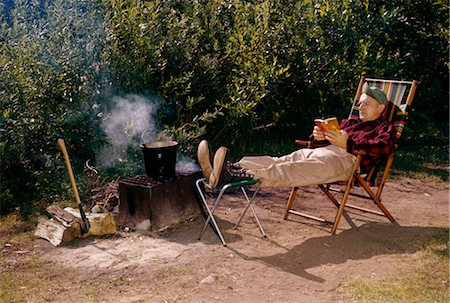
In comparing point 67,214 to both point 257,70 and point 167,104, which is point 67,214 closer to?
point 167,104

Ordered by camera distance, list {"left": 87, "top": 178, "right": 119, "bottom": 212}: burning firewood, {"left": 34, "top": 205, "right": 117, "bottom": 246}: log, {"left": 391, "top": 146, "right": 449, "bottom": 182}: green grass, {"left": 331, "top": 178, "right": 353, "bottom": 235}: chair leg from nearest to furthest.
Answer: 1. {"left": 34, "top": 205, "right": 117, "bottom": 246}: log
2. {"left": 331, "top": 178, "right": 353, "bottom": 235}: chair leg
3. {"left": 87, "top": 178, "right": 119, "bottom": 212}: burning firewood
4. {"left": 391, "top": 146, "right": 449, "bottom": 182}: green grass

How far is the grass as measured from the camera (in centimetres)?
389

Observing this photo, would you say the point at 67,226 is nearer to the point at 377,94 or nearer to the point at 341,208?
the point at 341,208

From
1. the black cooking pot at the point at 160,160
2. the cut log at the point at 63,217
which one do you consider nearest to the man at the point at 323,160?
the black cooking pot at the point at 160,160

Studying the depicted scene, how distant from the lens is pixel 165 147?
5.27 m

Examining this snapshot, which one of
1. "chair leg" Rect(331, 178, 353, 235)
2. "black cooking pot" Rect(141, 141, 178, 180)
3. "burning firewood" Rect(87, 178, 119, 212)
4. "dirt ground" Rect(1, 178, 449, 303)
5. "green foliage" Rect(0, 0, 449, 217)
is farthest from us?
"green foliage" Rect(0, 0, 449, 217)

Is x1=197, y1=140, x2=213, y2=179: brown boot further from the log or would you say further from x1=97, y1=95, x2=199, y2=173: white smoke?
x1=97, y1=95, x2=199, y2=173: white smoke

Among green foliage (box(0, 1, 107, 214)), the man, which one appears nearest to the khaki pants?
the man

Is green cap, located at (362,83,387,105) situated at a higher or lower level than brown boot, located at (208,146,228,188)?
higher

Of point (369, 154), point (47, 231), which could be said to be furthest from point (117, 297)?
point (369, 154)

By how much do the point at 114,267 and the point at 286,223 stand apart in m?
1.96

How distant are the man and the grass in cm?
111

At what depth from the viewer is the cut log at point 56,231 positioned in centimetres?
502

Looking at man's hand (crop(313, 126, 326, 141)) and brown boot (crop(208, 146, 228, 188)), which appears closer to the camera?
brown boot (crop(208, 146, 228, 188))
